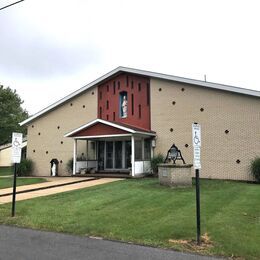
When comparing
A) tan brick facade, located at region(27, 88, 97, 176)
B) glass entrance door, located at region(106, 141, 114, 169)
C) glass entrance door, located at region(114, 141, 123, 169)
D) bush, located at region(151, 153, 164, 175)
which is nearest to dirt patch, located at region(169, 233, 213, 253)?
bush, located at region(151, 153, 164, 175)

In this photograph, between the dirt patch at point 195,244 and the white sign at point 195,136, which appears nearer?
the dirt patch at point 195,244

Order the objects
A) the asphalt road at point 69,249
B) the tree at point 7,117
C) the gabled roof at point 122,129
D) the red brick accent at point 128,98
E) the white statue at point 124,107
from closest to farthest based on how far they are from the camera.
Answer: the asphalt road at point 69,249
the gabled roof at point 122,129
the red brick accent at point 128,98
the white statue at point 124,107
the tree at point 7,117

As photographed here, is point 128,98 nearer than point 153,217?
No

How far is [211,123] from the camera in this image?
20328mm

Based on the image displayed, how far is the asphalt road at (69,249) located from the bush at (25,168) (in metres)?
19.2

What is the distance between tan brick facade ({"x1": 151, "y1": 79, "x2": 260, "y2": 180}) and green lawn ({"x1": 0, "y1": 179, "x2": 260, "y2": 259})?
6.46 metres

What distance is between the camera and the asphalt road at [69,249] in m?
5.77

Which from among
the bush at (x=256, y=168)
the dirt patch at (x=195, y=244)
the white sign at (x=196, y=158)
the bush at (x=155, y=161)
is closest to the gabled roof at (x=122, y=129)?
the bush at (x=155, y=161)

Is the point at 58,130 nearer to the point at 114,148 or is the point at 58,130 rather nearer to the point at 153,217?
the point at 114,148

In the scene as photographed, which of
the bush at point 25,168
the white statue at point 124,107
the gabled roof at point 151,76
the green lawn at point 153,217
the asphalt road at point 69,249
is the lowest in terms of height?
the asphalt road at point 69,249

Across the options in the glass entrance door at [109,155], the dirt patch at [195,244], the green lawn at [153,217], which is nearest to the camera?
the dirt patch at [195,244]

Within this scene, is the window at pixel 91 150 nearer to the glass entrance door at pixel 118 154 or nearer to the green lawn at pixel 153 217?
the glass entrance door at pixel 118 154

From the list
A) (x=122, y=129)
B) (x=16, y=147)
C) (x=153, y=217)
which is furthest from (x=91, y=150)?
(x=153, y=217)

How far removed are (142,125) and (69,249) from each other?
1691cm
